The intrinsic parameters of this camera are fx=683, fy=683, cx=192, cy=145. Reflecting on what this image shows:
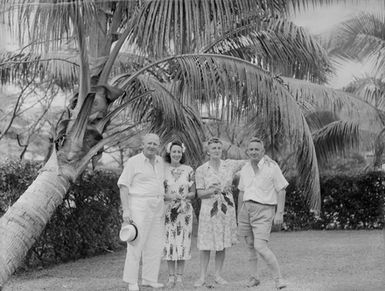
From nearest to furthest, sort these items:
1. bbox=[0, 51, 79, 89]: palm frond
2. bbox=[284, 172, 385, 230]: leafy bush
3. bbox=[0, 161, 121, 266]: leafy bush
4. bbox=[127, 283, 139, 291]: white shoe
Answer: bbox=[127, 283, 139, 291]: white shoe < bbox=[0, 161, 121, 266]: leafy bush < bbox=[0, 51, 79, 89]: palm frond < bbox=[284, 172, 385, 230]: leafy bush

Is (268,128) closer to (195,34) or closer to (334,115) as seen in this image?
(195,34)

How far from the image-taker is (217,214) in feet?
24.1

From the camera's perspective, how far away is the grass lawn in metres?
7.50

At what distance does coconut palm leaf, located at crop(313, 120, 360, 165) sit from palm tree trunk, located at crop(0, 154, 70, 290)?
9.79 meters

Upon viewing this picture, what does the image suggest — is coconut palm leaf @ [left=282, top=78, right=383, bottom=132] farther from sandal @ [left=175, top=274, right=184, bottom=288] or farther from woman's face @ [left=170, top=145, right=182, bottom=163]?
sandal @ [left=175, top=274, right=184, bottom=288]

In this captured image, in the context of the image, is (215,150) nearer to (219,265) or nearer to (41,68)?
(219,265)

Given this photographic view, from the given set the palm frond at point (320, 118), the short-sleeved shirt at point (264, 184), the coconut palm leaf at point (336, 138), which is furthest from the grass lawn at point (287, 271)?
the palm frond at point (320, 118)

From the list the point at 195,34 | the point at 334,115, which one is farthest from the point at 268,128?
the point at 334,115

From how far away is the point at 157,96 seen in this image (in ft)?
28.4

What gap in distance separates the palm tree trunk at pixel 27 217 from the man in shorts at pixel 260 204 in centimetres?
200

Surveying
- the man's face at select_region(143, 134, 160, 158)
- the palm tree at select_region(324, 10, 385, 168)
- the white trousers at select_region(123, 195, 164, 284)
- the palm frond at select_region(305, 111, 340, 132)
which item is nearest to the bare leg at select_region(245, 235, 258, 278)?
the white trousers at select_region(123, 195, 164, 284)

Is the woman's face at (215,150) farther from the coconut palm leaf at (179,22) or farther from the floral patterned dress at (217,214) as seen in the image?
the coconut palm leaf at (179,22)

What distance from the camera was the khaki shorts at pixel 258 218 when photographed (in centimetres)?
703

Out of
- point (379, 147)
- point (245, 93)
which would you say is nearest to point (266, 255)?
point (245, 93)
